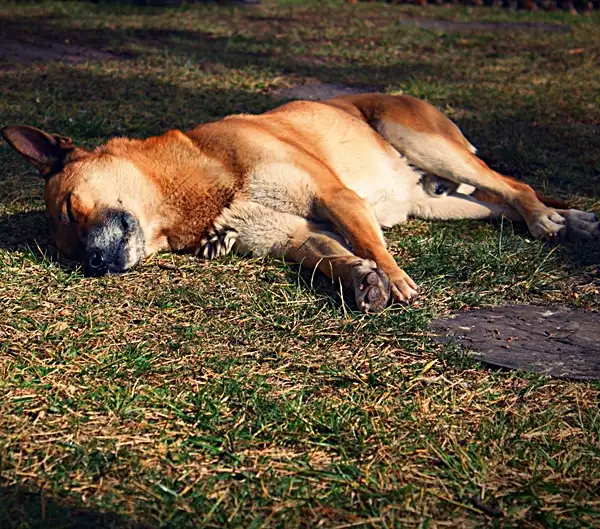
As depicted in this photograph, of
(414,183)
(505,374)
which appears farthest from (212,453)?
(414,183)

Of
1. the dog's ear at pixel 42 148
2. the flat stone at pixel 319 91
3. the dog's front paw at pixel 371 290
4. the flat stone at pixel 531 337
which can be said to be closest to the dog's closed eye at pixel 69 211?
the dog's ear at pixel 42 148

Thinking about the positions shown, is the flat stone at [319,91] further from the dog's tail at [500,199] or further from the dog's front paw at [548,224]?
the dog's front paw at [548,224]

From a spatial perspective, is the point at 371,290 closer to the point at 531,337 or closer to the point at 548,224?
the point at 531,337

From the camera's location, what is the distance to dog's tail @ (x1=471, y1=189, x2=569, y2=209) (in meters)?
4.79

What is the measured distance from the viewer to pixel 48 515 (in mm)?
2254

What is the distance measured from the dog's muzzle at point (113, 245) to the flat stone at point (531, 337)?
150 cm

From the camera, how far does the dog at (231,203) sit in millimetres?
3887

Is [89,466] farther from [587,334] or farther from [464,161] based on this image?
[464,161]

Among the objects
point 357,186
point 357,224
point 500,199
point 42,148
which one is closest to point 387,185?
point 357,186

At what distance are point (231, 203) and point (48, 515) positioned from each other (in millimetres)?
2133

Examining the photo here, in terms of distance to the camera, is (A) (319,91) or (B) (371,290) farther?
(A) (319,91)

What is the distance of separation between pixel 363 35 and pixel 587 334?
7.19 metres

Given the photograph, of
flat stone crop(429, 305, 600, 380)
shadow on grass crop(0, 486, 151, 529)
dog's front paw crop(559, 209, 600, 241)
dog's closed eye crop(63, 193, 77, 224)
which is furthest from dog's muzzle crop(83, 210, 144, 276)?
dog's front paw crop(559, 209, 600, 241)

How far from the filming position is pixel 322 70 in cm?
809
